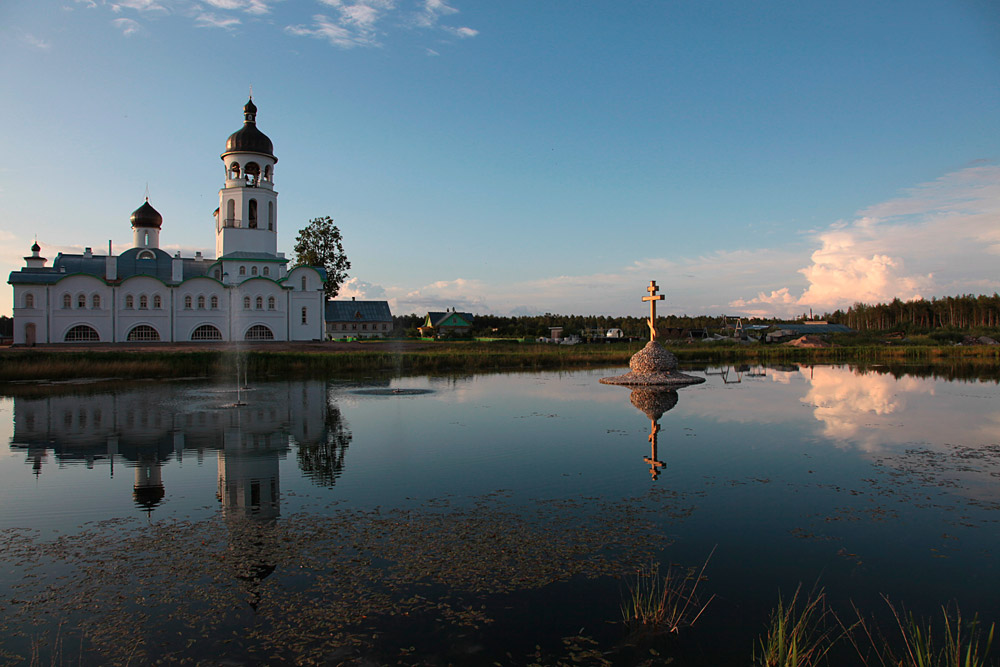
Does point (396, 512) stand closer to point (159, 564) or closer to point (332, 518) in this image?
point (332, 518)

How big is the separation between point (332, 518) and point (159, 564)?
2.07 meters

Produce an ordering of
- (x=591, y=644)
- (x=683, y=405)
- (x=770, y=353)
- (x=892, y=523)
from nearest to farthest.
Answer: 1. (x=591, y=644)
2. (x=892, y=523)
3. (x=683, y=405)
4. (x=770, y=353)

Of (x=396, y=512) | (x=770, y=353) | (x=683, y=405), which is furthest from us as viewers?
(x=770, y=353)


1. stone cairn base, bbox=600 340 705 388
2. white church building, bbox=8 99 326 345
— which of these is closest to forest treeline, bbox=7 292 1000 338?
white church building, bbox=8 99 326 345

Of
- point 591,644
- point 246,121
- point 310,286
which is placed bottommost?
point 591,644

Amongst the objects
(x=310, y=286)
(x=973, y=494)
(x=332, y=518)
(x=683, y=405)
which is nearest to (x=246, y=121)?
(x=310, y=286)

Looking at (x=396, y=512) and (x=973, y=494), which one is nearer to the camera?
(x=396, y=512)

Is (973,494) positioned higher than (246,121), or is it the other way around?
(246,121)

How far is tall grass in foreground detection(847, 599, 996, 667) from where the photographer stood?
443cm

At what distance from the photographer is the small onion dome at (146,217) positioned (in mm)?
54469

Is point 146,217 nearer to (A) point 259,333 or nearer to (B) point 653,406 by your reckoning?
(A) point 259,333

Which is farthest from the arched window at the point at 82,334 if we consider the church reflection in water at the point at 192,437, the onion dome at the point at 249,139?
the church reflection in water at the point at 192,437

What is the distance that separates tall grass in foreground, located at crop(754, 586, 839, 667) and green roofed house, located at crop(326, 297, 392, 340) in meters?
60.3

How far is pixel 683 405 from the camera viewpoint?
1950 centimetres
